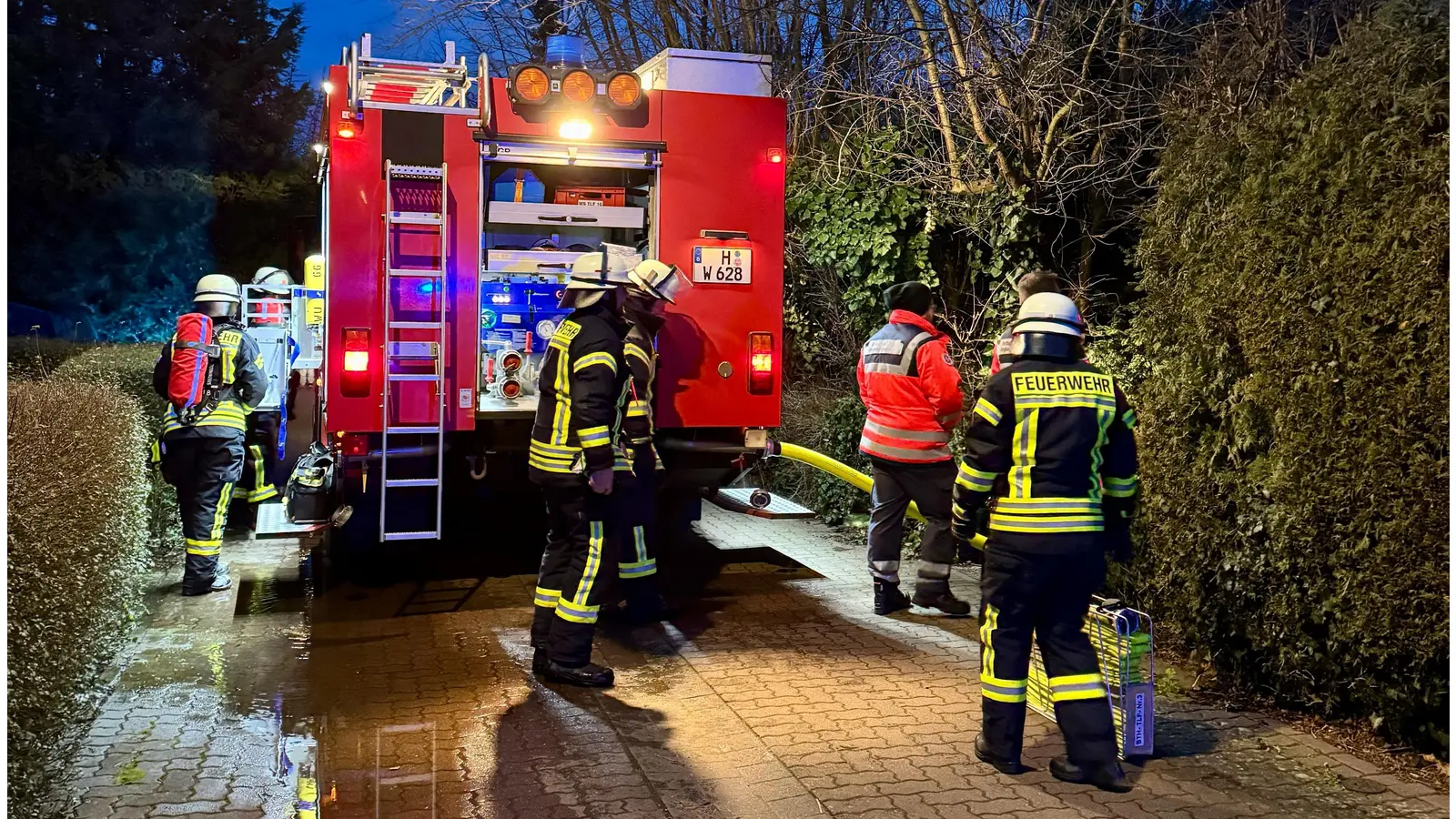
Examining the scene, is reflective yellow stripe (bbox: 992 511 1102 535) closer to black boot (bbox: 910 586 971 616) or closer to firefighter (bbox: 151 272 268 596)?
black boot (bbox: 910 586 971 616)

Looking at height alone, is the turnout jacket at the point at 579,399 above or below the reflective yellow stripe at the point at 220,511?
above

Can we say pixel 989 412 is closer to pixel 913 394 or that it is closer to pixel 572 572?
pixel 572 572

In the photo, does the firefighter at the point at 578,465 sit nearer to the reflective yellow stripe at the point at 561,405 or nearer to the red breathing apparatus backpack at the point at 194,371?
the reflective yellow stripe at the point at 561,405

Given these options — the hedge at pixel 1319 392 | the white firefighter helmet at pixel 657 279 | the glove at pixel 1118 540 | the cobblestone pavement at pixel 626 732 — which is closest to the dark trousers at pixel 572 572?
the cobblestone pavement at pixel 626 732

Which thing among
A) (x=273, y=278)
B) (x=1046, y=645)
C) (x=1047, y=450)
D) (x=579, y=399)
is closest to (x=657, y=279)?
(x=579, y=399)

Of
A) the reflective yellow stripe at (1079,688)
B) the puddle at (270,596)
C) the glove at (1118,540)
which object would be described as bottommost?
the puddle at (270,596)

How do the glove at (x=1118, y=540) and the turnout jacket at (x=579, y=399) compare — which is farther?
the turnout jacket at (x=579, y=399)

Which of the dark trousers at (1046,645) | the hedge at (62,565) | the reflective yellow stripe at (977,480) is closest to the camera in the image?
the hedge at (62,565)

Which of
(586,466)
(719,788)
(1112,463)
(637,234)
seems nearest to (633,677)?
(586,466)

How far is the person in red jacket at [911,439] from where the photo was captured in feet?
20.5

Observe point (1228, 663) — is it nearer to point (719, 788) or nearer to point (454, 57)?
point (719, 788)

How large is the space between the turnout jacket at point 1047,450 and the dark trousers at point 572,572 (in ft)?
5.64

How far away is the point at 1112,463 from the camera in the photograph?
423 cm

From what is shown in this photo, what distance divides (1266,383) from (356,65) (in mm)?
4572
